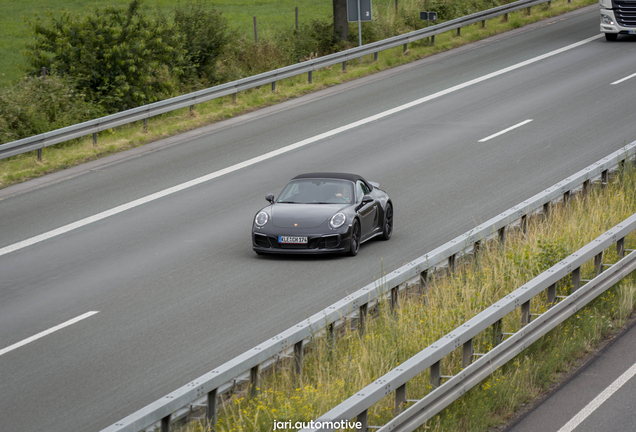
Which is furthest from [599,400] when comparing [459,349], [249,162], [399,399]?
[249,162]

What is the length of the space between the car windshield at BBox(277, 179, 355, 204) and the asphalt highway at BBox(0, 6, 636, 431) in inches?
37.5

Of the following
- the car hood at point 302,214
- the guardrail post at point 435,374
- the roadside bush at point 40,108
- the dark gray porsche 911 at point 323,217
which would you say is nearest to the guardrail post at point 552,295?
the guardrail post at point 435,374

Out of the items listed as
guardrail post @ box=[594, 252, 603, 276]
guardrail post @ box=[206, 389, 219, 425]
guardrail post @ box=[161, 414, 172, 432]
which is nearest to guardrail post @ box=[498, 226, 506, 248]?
guardrail post @ box=[594, 252, 603, 276]

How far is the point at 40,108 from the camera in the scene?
2225 centimetres

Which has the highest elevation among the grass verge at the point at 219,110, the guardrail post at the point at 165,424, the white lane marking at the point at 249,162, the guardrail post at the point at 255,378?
the guardrail post at the point at 165,424

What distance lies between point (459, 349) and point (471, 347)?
913mm

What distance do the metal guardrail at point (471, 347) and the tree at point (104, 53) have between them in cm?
1664

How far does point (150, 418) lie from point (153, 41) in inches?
790

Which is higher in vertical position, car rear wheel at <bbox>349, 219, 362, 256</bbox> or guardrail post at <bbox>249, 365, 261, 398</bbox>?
guardrail post at <bbox>249, 365, 261, 398</bbox>

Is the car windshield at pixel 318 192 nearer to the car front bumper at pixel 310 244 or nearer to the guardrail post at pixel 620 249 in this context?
the car front bumper at pixel 310 244

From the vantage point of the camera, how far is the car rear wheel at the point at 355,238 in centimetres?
1365

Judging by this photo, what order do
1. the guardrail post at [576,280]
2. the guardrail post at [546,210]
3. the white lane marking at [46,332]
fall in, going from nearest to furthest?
the guardrail post at [576,280], the white lane marking at [46,332], the guardrail post at [546,210]

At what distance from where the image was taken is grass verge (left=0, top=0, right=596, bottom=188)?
19.8m

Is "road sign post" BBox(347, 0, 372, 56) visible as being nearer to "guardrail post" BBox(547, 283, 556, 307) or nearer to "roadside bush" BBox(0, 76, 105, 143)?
"roadside bush" BBox(0, 76, 105, 143)
